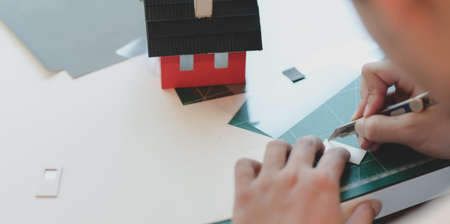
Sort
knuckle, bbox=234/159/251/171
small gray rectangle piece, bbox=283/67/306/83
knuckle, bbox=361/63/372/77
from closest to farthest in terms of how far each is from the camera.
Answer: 1. knuckle, bbox=234/159/251/171
2. knuckle, bbox=361/63/372/77
3. small gray rectangle piece, bbox=283/67/306/83

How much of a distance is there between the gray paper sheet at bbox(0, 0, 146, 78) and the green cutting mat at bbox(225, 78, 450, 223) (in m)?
0.34

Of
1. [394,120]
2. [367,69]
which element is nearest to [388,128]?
[394,120]

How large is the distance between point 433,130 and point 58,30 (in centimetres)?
80

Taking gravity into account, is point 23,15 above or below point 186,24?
above

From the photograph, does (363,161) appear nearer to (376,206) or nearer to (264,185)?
(376,206)

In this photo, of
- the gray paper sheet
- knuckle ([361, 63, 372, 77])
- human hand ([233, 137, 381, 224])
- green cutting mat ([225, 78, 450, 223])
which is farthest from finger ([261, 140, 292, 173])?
the gray paper sheet

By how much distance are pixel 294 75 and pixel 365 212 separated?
1.14 ft

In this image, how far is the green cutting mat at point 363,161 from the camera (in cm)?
75

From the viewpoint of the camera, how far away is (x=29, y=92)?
0.89m

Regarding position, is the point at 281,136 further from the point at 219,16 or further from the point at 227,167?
the point at 219,16

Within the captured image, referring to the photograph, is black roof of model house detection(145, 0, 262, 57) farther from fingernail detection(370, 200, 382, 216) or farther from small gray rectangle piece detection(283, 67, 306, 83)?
fingernail detection(370, 200, 382, 216)

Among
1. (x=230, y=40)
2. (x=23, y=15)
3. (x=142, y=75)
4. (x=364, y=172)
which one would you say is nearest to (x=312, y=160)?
(x=364, y=172)

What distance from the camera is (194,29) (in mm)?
847

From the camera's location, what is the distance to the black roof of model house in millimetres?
840
